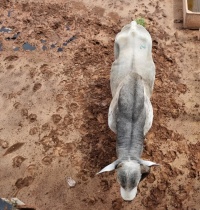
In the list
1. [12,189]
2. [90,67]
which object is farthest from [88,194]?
[90,67]

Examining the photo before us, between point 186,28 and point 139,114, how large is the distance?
3.89 m

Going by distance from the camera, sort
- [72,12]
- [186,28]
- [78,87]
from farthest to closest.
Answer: [72,12]
[186,28]
[78,87]

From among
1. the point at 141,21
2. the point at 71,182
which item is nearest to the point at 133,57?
the point at 71,182

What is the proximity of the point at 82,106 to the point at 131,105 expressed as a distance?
6.43 ft

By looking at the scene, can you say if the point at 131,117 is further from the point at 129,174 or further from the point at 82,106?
the point at 82,106

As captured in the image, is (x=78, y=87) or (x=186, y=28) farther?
(x=186, y=28)

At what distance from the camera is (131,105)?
467 centimetres

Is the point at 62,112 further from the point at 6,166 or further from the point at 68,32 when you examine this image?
the point at 68,32

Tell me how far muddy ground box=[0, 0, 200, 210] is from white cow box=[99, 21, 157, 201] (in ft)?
3.15

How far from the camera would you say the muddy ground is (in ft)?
17.8

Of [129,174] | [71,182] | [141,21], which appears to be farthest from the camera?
[141,21]

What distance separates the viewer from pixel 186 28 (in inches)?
302

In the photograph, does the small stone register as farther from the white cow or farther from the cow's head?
the cow's head

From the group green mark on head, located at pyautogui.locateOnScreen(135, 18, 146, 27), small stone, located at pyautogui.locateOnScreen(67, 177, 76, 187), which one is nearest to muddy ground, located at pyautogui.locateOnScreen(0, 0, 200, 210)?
small stone, located at pyautogui.locateOnScreen(67, 177, 76, 187)
